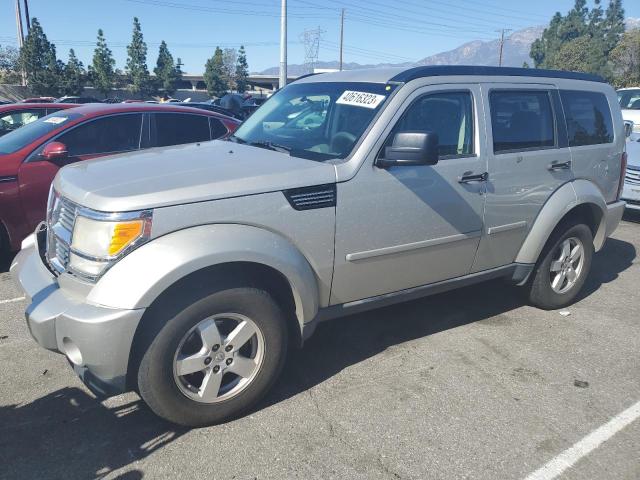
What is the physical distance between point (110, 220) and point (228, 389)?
3.71ft

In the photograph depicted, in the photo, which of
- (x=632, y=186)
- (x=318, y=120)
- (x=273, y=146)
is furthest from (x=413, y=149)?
(x=632, y=186)

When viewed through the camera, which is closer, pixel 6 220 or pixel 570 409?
pixel 570 409

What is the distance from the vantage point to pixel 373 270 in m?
3.36

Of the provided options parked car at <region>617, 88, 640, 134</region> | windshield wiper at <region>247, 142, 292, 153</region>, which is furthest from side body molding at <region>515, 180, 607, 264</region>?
parked car at <region>617, 88, 640, 134</region>

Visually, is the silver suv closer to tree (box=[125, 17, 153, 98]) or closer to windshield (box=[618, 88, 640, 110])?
windshield (box=[618, 88, 640, 110])

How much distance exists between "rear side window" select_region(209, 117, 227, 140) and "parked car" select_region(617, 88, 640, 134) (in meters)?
11.3

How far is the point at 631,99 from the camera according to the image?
1445cm

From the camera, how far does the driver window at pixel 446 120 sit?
3.46 metres

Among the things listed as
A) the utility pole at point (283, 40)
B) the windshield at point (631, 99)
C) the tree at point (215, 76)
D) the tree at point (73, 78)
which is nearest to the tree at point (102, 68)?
the tree at point (73, 78)

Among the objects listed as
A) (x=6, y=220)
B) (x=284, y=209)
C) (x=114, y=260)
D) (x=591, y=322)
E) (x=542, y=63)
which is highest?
(x=542, y=63)

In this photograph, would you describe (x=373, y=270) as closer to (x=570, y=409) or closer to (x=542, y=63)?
(x=570, y=409)

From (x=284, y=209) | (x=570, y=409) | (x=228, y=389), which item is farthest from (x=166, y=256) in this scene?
(x=570, y=409)

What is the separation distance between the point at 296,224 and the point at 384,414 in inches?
47.9

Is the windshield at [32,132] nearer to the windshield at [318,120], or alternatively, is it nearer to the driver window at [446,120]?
the windshield at [318,120]
